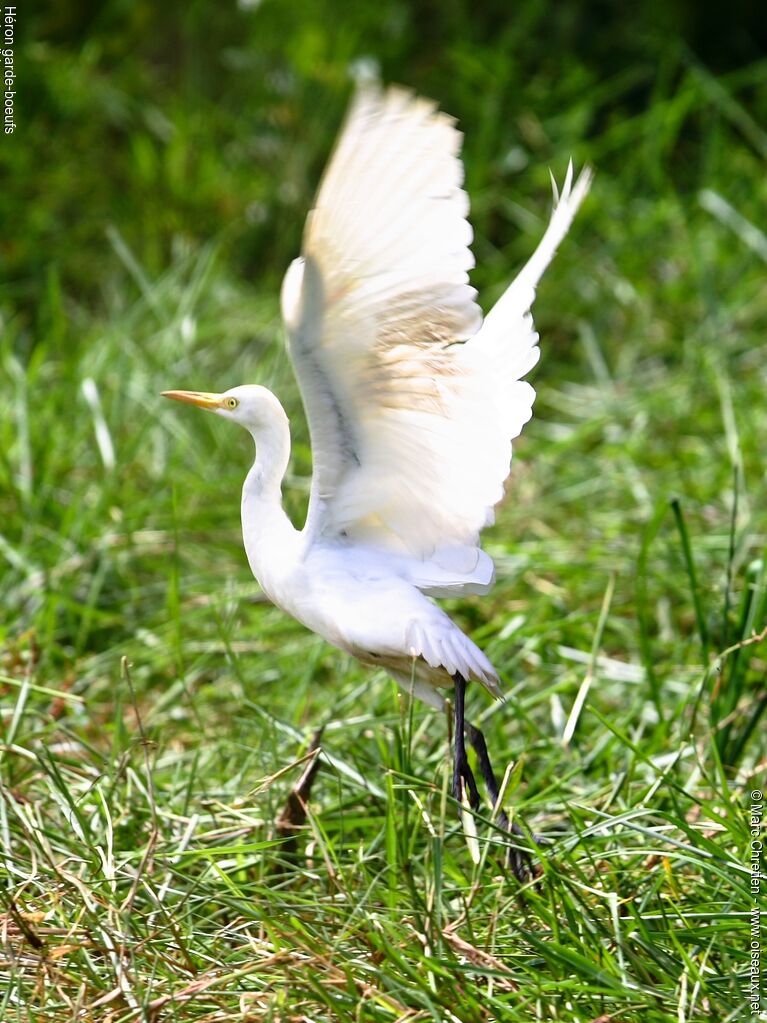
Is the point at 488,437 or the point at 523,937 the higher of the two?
the point at 488,437

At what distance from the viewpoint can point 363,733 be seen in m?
2.39

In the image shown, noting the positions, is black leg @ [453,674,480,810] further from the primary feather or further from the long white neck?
the long white neck

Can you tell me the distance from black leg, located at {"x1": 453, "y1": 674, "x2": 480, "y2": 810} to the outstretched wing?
0.43ft

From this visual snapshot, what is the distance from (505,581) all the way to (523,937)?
1.33 meters

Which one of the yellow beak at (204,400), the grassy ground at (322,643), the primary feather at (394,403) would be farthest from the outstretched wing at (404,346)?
the grassy ground at (322,643)

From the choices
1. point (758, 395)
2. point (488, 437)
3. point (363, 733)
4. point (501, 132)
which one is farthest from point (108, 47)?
point (488, 437)

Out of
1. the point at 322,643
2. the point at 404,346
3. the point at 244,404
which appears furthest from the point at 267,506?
the point at 322,643

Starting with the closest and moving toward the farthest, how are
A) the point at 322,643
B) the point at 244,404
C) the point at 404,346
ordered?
the point at 404,346 → the point at 244,404 → the point at 322,643

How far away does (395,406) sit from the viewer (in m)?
1.74

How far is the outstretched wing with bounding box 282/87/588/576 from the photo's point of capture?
1571 millimetres

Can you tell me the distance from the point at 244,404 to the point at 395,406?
7.7 inches

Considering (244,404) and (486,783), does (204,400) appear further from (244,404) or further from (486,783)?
(486,783)

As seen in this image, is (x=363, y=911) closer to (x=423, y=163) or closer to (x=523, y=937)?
(x=523, y=937)

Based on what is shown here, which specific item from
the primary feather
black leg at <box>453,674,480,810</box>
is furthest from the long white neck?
black leg at <box>453,674,480,810</box>
